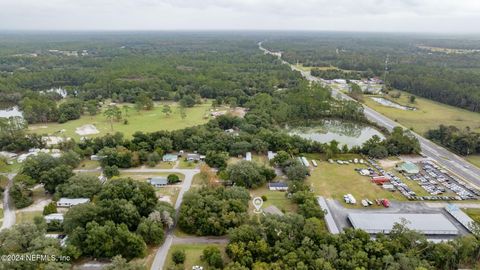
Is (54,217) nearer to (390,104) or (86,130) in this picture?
(86,130)

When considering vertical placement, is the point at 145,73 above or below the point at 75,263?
above

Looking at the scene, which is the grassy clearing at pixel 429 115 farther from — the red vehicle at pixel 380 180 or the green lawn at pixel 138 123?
the green lawn at pixel 138 123

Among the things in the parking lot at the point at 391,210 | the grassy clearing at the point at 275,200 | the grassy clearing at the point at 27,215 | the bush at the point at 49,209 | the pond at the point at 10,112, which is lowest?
the parking lot at the point at 391,210

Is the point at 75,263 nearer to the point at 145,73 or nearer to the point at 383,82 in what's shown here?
the point at 145,73

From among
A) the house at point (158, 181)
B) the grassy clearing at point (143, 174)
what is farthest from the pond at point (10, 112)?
the house at point (158, 181)

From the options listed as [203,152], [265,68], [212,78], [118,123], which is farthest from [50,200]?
[265,68]

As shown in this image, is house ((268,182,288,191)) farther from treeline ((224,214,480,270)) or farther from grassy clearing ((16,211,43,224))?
grassy clearing ((16,211,43,224))

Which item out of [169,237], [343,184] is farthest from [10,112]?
[343,184]
